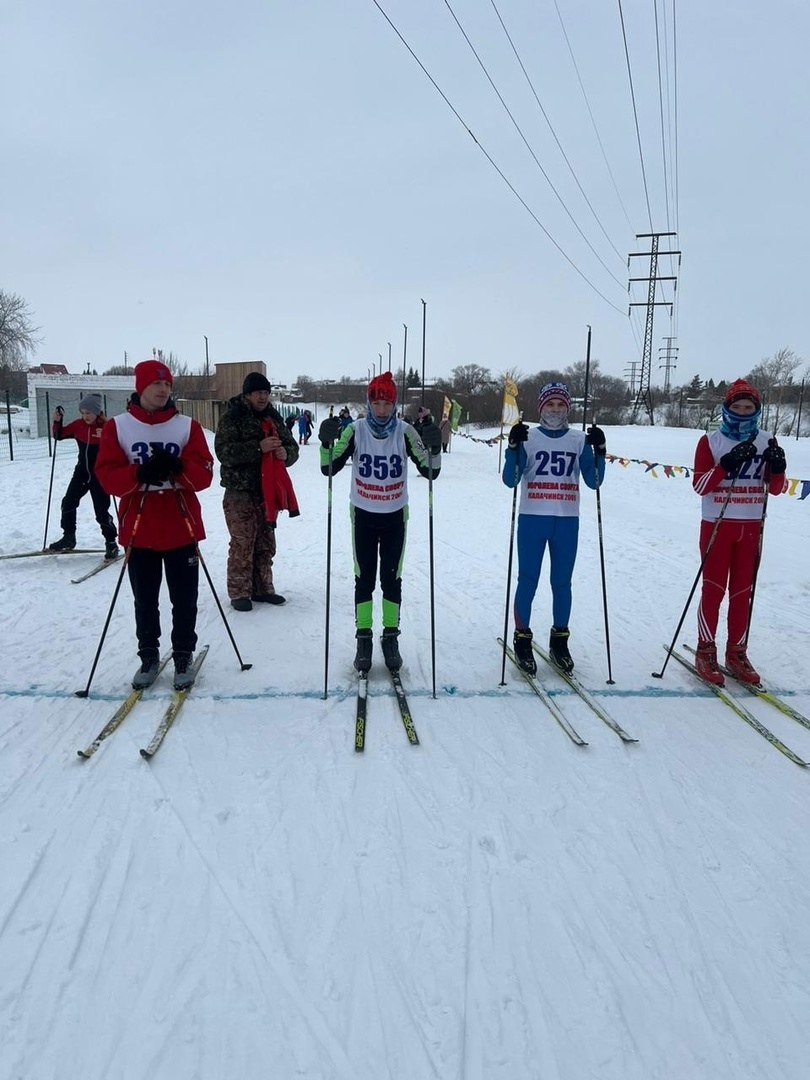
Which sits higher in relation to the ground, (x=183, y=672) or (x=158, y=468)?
(x=158, y=468)

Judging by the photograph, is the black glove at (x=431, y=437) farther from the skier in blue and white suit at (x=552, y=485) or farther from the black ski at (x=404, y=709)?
the black ski at (x=404, y=709)

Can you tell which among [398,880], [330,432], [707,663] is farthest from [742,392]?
[398,880]

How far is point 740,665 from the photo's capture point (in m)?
4.44

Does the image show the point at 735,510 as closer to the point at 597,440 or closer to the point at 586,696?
the point at 597,440

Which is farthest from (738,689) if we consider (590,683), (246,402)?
(246,402)

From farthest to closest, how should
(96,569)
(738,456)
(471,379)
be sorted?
(471,379)
(96,569)
(738,456)

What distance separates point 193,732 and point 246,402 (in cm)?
311

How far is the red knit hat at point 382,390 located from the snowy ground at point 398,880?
193cm

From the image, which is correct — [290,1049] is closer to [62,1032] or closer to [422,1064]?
[422,1064]

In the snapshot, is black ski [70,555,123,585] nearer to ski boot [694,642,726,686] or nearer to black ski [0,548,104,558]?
black ski [0,548,104,558]

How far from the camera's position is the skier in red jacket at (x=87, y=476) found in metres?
7.24

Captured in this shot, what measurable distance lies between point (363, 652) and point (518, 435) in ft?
6.09

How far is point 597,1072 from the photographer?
181 cm

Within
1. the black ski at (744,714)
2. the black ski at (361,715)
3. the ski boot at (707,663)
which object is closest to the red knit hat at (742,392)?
the ski boot at (707,663)
